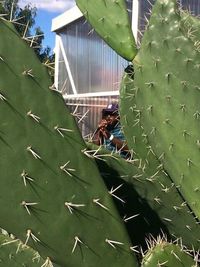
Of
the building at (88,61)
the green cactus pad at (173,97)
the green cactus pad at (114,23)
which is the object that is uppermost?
the green cactus pad at (114,23)

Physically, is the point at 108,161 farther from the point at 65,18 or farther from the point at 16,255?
the point at 65,18

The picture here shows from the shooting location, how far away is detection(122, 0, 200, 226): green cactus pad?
1.92 meters

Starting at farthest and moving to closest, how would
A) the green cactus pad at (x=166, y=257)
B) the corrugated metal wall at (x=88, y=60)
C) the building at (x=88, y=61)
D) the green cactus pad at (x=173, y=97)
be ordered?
1. the corrugated metal wall at (x=88, y=60)
2. the building at (x=88, y=61)
3. the green cactus pad at (x=173, y=97)
4. the green cactus pad at (x=166, y=257)

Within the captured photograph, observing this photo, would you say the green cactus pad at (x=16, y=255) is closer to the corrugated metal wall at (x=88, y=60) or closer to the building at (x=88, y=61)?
the building at (x=88, y=61)

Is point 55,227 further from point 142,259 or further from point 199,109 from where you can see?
point 199,109

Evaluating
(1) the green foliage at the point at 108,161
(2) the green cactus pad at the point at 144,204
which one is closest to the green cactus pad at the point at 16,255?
(1) the green foliage at the point at 108,161

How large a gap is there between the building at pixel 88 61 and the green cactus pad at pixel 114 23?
5.14 metres

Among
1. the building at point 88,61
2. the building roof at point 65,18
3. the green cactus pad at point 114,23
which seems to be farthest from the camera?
the building roof at point 65,18

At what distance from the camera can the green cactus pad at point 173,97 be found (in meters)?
1.92

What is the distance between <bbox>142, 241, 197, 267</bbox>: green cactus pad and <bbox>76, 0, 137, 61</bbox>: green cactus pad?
28.5 inches

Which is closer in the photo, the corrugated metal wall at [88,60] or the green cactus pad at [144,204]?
the green cactus pad at [144,204]

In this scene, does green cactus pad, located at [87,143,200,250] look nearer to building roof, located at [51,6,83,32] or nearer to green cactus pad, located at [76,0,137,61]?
green cactus pad, located at [76,0,137,61]

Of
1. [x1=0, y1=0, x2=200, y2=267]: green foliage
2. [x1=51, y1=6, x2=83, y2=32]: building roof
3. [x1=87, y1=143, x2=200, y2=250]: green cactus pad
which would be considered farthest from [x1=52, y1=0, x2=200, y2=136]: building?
[x1=87, y1=143, x2=200, y2=250]: green cactus pad

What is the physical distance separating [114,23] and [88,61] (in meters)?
8.65
